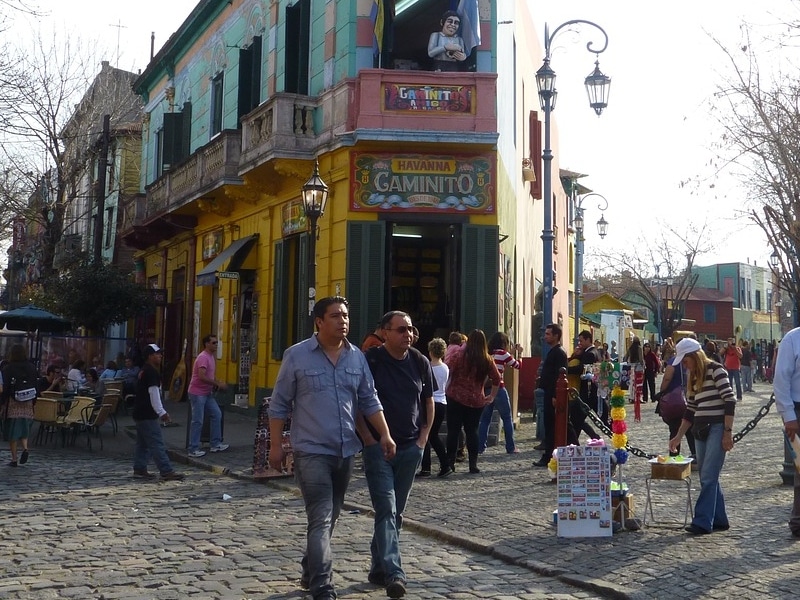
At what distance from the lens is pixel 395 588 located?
5770 mm

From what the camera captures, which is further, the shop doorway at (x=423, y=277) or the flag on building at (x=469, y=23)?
the shop doorway at (x=423, y=277)

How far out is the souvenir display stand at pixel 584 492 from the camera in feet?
25.8

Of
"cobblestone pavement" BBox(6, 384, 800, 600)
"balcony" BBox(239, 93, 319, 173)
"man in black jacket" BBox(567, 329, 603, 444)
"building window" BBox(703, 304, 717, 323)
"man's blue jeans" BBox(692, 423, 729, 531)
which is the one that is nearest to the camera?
"cobblestone pavement" BBox(6, 384, 800, 600)

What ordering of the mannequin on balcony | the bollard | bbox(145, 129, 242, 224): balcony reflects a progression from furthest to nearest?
bbox(145, 129, 242, 224): balcony < the mannequin on balcony < the bollard

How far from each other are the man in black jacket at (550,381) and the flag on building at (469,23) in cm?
554

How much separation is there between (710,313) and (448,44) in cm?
6857

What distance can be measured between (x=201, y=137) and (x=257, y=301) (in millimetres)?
6515

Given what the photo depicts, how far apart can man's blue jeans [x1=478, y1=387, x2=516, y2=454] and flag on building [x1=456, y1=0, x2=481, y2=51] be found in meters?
6.11

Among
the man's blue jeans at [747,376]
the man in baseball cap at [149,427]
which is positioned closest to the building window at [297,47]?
the man in baseball cap at [149,427]

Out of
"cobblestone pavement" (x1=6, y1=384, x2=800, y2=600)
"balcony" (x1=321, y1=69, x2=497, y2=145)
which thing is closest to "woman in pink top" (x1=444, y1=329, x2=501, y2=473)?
"cobblestone pavement" (x1=6, y1=384, x2=800, y2=600)

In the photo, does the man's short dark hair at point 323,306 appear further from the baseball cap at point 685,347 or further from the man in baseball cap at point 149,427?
the man in baseball cap at point 149,427

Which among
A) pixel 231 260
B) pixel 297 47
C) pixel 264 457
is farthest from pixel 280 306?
pixel 264 457

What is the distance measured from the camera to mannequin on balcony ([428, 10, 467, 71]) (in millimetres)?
16156

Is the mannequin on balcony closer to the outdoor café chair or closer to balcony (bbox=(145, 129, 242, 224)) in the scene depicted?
balcony (bbox=(145, 129, 242, 224))
